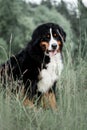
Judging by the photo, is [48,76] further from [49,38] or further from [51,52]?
[49,38]

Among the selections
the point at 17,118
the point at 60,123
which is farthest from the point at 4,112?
the point at 60,123

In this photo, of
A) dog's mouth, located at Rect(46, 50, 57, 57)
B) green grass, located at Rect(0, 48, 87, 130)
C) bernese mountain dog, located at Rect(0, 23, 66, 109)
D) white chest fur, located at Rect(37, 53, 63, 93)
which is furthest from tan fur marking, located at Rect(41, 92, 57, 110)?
green grass, located at Rect(0, 48, 87, 130)

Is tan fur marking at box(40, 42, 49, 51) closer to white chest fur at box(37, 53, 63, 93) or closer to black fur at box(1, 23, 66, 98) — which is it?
black fur at box(1, 23, 66, 98)

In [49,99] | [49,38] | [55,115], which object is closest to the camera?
[55,115]

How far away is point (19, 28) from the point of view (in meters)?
23.0

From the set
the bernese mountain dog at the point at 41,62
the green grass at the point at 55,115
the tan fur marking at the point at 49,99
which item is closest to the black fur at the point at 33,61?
the bernese mountain dog at the point at 41,62

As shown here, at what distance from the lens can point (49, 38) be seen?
755 centimetres

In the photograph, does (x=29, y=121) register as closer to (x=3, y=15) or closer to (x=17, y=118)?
(x=17, y=118)

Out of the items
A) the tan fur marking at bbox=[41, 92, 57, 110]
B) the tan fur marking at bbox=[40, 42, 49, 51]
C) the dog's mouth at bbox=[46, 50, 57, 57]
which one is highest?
the tan fur marking at bbox=[40, 42, 49, 51]

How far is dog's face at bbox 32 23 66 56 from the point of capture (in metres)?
7.48

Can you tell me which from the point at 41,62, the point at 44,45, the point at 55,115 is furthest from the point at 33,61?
Result: the point at 55,115

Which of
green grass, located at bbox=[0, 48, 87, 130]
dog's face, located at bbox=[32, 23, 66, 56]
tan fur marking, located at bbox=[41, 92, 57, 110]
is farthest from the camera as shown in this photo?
dog's face, located at bbox=[32, 23, 66, 56]

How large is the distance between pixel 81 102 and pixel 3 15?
18.0m

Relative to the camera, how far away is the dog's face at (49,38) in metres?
7.48
